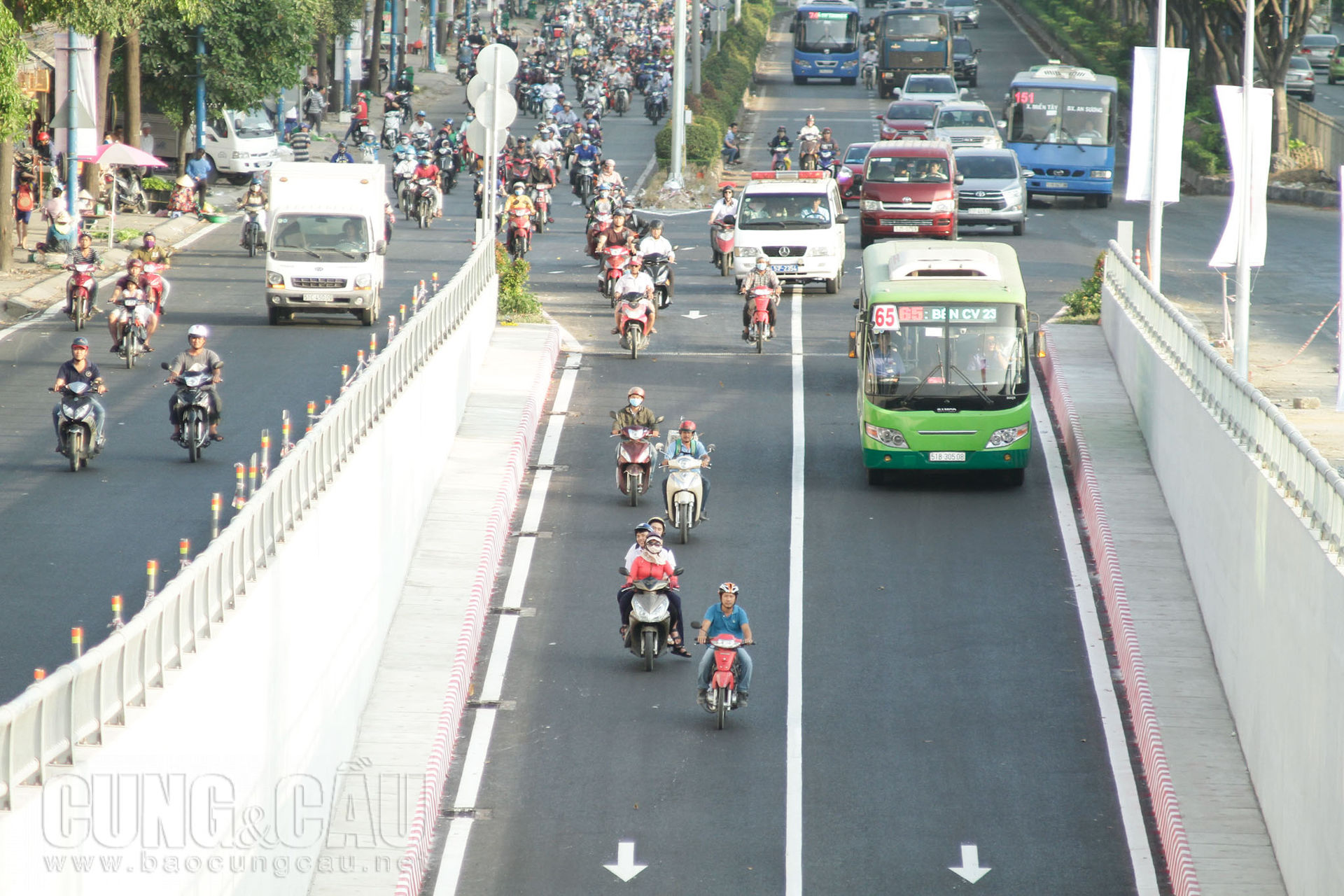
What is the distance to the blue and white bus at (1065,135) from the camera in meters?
45.7

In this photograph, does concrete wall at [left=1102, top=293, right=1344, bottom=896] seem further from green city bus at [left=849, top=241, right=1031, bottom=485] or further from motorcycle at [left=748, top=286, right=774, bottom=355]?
motorcycle at [left=748, top=286, right=774, bottom=355]

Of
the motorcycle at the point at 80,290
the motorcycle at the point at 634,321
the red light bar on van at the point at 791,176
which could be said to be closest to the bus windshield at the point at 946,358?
the motorcycle at the point at 634,321

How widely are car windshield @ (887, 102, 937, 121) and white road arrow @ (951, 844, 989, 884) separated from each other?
43442 millimetres

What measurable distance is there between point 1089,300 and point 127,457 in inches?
614

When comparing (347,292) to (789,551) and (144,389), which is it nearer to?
(144,389)

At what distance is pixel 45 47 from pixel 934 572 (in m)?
33.2

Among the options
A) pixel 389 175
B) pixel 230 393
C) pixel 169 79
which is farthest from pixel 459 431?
pixel 389 175

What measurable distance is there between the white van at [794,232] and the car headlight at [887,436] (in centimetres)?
1129

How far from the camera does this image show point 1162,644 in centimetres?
1734

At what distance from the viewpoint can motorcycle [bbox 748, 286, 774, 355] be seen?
2869 cm

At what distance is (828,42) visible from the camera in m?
75.2

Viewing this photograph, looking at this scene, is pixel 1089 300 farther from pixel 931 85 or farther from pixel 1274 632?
pixel 931 85

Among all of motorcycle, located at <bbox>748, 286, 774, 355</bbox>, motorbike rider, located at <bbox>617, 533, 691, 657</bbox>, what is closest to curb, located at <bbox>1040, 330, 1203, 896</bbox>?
motorbike rider, located at <bbox>617, 533, 691, 657</bbox>

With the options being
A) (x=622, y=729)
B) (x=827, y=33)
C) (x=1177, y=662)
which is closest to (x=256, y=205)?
(x=622, y=729)
